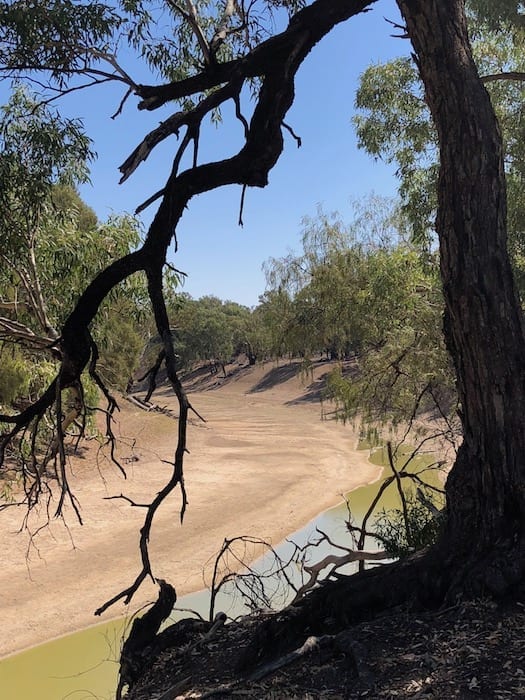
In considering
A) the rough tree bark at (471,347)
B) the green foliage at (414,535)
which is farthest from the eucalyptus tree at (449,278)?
the green foliage at (414,535)

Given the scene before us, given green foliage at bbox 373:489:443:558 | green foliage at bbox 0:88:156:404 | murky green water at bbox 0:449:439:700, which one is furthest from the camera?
murky green water at bbox 0:449:439:700

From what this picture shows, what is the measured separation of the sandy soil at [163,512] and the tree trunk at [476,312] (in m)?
2.03

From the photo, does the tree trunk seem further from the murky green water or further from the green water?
the green water

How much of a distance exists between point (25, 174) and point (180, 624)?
9.17 ft

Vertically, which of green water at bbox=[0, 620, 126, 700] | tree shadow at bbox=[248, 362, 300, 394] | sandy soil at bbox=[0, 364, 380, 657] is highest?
tree shadow at bbox=[248, 362, 300, 394]

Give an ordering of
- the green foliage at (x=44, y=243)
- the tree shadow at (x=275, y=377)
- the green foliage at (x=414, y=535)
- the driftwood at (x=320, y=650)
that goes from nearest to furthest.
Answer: the driftwood at (x=320, y=650), the green foliage at (x=414, y=535), the green foliage at (x=44, y=243), the tree shadow at (x=275, y=377)

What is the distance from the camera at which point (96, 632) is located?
24.1 ft

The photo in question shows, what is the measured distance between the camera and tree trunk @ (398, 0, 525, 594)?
2.18 meters

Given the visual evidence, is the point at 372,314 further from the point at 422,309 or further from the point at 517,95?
the point at 517,95

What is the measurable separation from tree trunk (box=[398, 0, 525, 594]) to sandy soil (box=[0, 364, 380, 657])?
2.03 meters

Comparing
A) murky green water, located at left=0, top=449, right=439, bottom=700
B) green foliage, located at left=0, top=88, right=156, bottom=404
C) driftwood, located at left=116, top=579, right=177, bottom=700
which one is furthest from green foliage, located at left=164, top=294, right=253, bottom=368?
driftwood, located at left=116, top=579, right=177, bottom=700

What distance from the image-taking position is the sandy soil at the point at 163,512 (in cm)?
793

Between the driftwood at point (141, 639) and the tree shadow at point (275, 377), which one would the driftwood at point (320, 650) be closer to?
the driftwood at point (141, 639)

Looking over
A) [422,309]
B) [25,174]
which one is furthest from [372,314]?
[25,174]
